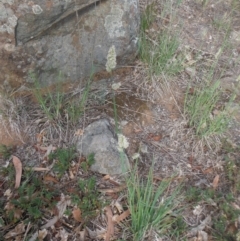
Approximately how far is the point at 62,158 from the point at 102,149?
29cm

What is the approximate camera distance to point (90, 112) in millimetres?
2355

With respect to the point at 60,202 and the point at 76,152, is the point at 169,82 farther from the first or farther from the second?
the point at 60,202

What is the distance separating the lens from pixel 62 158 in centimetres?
204

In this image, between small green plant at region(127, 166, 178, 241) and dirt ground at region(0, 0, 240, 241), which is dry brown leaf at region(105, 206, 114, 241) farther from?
small green plant at region(127, 166, 178, 241)

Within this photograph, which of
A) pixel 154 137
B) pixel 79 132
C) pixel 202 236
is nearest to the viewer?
pixel 202 236

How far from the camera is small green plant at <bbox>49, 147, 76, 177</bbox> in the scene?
2027 millimetres

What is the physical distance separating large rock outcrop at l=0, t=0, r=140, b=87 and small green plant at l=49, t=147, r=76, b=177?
55cm

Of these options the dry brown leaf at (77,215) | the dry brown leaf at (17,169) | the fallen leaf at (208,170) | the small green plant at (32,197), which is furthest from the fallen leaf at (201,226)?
the dry brown leaf at (17,169)

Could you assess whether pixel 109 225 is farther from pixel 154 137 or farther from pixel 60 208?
pixel 154 137

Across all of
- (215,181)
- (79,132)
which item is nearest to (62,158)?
(79,132)

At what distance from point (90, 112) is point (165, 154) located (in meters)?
0.66

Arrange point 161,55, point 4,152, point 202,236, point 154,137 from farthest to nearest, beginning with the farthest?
1. point 161,55
2. point 154,137
3. point 4,152
4. point 202,236

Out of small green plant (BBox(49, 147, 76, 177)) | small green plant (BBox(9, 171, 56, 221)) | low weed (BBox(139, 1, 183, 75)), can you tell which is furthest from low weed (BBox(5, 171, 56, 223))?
low weed (BBox(139, 1, 183, 75))

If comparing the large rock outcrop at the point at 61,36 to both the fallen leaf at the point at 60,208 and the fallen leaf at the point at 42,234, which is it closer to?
the fallen leaf at the point at 60,208
